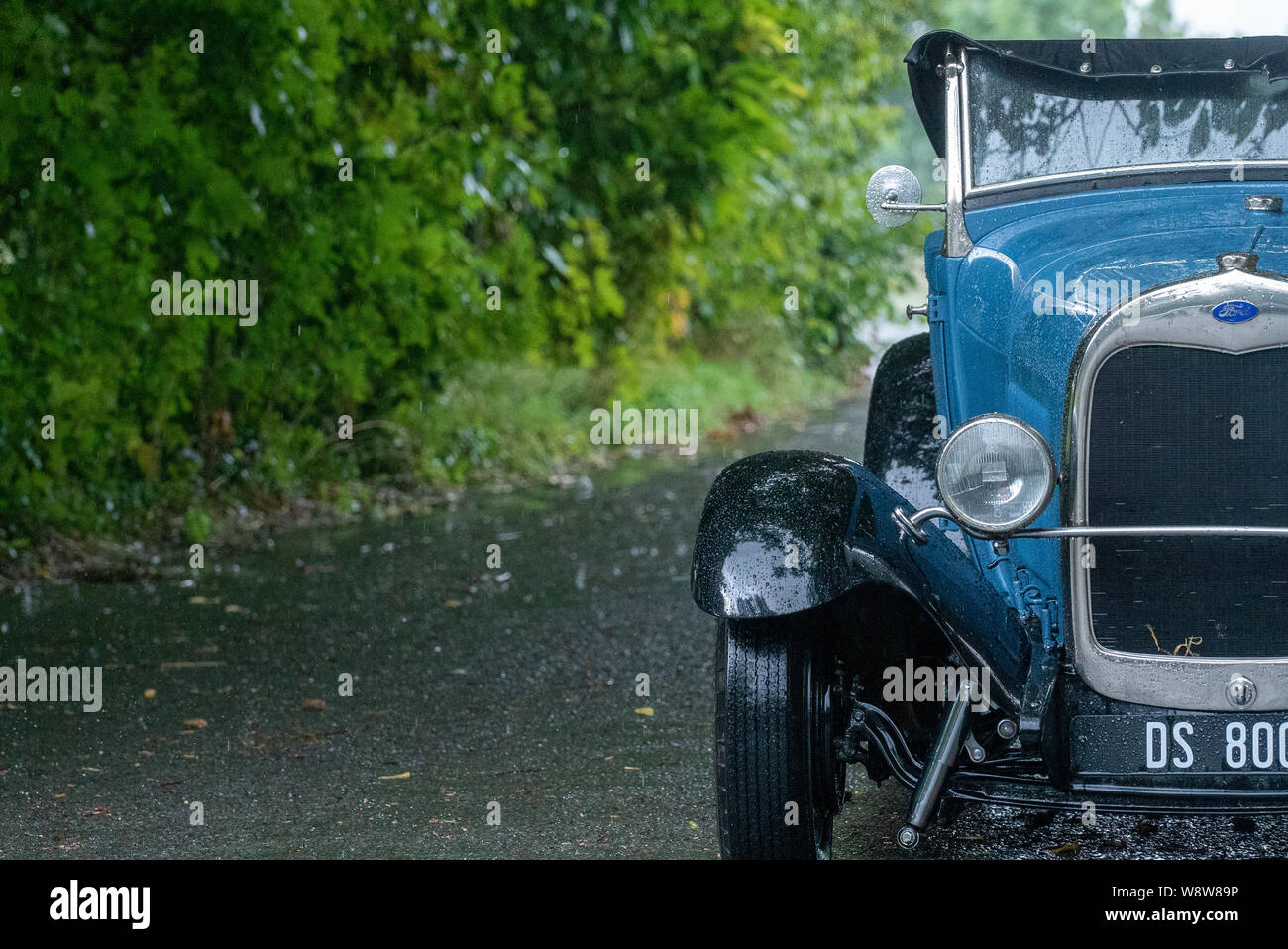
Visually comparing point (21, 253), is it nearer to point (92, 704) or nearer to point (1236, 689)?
point (92, 704)

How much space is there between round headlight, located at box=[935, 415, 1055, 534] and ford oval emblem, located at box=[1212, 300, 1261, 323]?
47 cm

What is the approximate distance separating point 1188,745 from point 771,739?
90cm

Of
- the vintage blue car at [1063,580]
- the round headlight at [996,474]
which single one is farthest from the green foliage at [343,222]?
the round headlight at [996,474]

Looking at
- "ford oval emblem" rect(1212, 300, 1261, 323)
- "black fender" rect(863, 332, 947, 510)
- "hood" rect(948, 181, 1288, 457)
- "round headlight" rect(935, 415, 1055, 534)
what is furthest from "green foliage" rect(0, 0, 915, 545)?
"ford oval emblem" rect(1212, 300, 1261, 323)

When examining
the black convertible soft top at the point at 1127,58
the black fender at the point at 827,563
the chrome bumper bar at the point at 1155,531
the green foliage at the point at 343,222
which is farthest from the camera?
the green foliage at the point at 343,222

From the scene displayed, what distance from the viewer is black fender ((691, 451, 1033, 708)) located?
3754mm

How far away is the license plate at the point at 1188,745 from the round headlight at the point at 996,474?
1.61 feet

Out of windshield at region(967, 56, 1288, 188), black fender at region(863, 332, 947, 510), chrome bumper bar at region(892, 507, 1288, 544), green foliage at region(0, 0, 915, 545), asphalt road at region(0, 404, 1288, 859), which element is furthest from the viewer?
green foliage at region(0, 0, 915, 545)

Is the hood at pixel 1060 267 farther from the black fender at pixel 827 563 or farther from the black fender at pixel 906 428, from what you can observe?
the black fender at pixel 906 428

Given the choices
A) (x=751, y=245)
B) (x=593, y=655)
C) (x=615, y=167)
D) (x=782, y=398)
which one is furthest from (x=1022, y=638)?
(x=782, y=398)

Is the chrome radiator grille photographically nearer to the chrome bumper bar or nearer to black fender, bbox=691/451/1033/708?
the chrome bumper bar

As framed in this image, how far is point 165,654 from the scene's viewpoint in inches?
260

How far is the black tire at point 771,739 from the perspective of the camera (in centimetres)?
376

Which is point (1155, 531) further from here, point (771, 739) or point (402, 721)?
point (402, 721)
